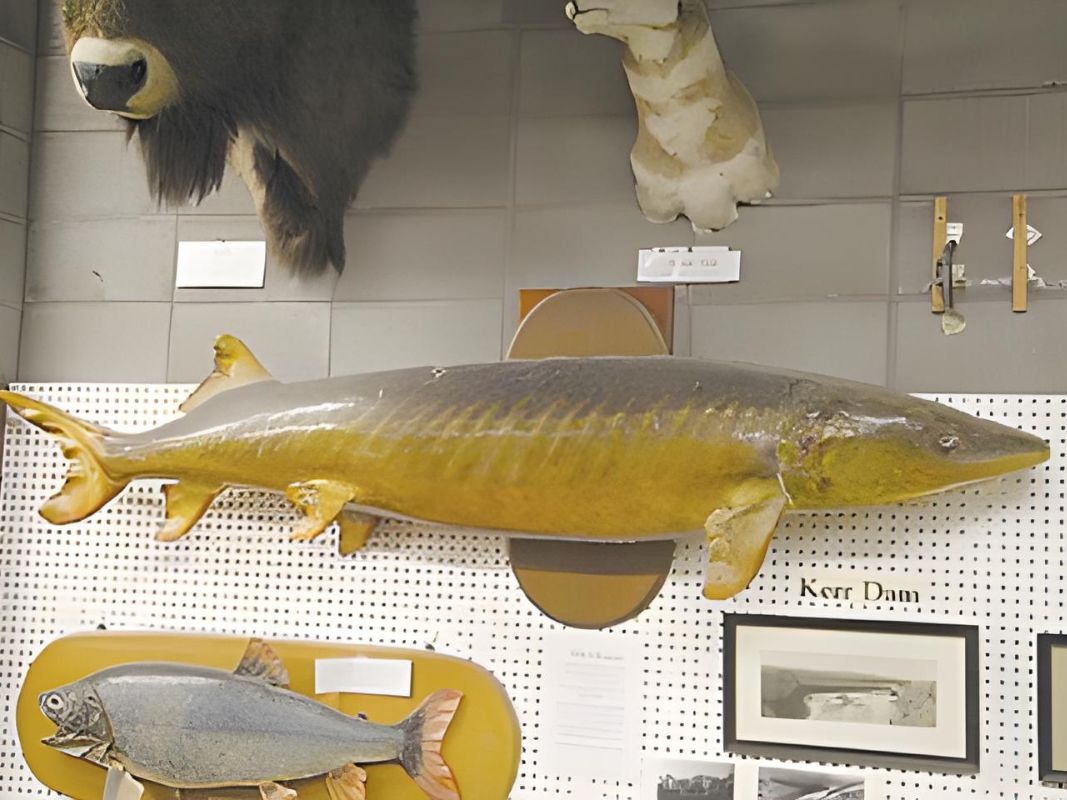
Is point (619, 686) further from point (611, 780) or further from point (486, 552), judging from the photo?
point (486, 552)

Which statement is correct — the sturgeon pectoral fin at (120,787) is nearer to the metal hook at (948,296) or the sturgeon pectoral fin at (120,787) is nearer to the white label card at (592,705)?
the white label card at (592,705)

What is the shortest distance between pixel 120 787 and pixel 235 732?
0.31 meters

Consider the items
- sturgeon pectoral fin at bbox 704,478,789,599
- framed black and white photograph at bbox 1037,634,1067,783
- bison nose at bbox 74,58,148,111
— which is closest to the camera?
sturgeon pectoral fin at bbox 704,478,789,599

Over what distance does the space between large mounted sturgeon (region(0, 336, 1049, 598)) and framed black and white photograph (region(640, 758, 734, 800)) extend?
1.43ft

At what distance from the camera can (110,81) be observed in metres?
2.29

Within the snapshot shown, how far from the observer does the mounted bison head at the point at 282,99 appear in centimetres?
234

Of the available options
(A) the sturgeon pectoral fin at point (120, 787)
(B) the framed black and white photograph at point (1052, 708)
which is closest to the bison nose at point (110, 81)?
(A) the sturgeon pectoral fin at point (120, 787)

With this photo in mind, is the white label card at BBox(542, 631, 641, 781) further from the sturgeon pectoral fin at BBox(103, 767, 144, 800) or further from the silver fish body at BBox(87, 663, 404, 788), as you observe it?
the sturgeon pectoral fin at BBox(103, 767, 144, 800)

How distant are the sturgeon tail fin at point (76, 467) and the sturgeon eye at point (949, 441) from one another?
1.51m

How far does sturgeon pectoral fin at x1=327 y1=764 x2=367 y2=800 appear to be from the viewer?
2.17 m

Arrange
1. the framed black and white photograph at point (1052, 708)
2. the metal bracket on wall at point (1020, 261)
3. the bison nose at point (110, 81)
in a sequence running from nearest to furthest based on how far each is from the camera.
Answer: the framed black and white photograph at point (1052, 708)
the metal bracket on wall at point (1020, 261)
the bison nose at point (110, 81)

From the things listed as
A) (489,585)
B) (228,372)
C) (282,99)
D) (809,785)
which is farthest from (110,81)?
(809,785)

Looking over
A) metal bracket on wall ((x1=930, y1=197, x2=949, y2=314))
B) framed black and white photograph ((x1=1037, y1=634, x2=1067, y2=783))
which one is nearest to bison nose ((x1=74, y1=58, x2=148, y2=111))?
metal bracket on wall ((x1=930, y1=197, x2=949, y2=314))

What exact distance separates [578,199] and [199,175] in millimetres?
834
